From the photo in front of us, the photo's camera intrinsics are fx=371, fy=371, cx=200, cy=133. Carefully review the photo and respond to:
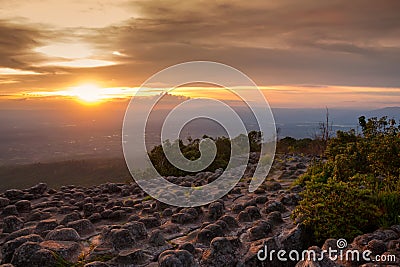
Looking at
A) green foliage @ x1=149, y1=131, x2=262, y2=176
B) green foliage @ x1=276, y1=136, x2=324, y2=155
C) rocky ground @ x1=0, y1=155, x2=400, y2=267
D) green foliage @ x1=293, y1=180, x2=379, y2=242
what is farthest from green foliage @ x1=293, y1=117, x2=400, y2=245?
green foliage @ x1=276, y1=136, x2=324, y2=155

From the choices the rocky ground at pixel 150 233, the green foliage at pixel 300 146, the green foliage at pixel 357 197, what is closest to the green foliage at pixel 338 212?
the green foliage at pixel 357 197

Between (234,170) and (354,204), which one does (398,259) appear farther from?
(234,170)

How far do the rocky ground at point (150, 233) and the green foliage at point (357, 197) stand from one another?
64 cm

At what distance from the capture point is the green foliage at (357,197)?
30.9ft

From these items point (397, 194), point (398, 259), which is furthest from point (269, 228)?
point (397, 194)

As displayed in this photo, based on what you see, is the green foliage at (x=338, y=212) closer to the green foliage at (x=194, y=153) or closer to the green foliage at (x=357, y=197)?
Answer: the green foliage at (x=357, y=197)

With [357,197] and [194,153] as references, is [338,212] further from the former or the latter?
[194,153]

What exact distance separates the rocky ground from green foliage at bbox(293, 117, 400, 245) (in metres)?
0.64

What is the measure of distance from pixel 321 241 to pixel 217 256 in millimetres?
2929

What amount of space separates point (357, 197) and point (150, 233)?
5.74m

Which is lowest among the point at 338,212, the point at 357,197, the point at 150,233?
the point at 150,233

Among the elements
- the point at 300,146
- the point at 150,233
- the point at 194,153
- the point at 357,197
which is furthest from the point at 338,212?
the point at 300,146

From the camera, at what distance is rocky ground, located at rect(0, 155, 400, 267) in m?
7.95

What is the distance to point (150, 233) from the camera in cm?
982
